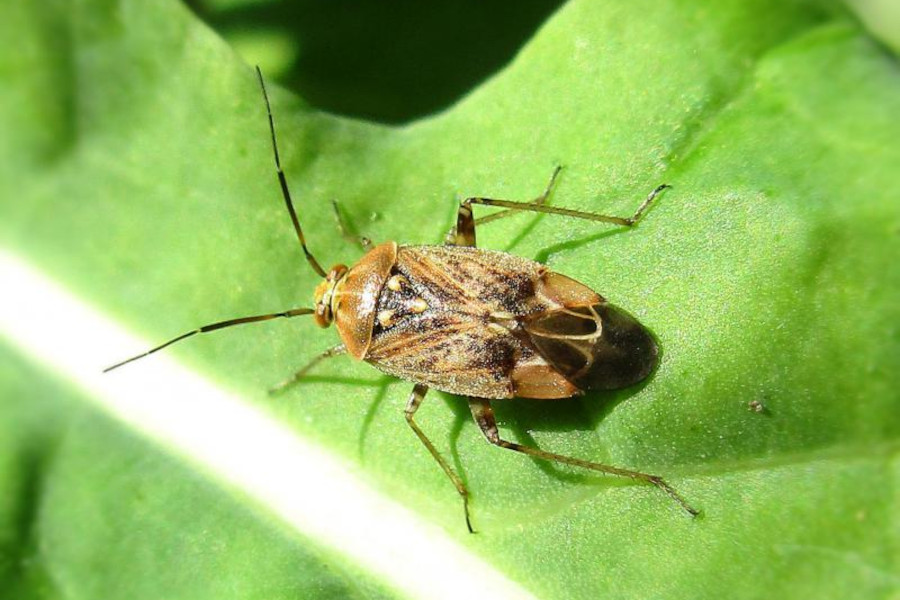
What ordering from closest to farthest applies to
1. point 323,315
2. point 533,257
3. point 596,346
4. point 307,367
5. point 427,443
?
1. point 596,346
2. point 427,443
3. point 533,257
4. point 323,315
5. point 307,367

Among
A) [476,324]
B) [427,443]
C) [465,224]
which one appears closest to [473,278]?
[476,324]

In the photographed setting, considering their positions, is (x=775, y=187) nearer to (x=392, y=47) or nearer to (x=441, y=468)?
(x=441, y=468)

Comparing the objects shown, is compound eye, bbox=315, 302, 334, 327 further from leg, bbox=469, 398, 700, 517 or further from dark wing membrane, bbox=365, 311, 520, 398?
leg, bbox=469, 398, 700, 517

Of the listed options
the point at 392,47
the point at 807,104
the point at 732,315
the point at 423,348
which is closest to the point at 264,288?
the point at 423,348

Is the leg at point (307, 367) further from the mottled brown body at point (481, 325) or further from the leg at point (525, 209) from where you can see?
the leg at point (525, 209)

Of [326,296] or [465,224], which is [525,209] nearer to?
[465,224]

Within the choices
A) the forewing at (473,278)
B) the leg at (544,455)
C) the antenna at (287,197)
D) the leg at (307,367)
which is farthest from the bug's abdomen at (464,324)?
the antenna at (287,197)

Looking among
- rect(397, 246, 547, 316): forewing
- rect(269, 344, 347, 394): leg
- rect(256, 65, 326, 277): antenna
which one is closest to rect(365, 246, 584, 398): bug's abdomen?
rect(397, 246, 547, 316): forewing

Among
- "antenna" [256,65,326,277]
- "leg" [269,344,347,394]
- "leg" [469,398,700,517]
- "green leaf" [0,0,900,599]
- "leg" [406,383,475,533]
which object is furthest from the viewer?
"leg" [269,344,347,394]
